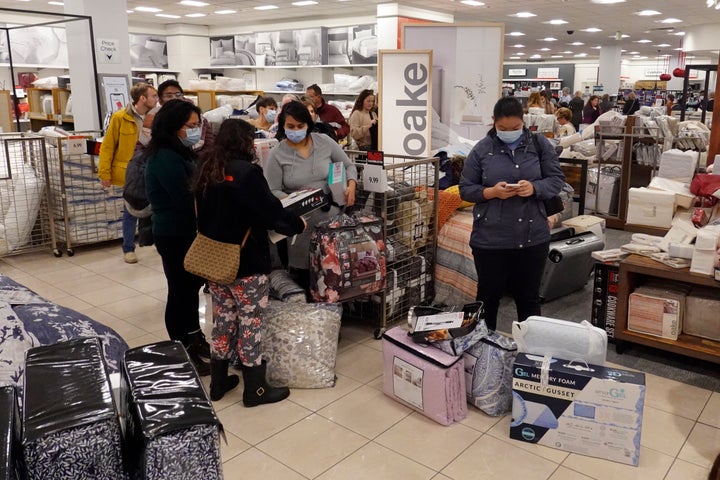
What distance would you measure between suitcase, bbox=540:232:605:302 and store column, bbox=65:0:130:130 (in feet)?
17.5

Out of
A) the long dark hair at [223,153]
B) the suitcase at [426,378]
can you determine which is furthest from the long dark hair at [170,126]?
the suitcase at [426,378]

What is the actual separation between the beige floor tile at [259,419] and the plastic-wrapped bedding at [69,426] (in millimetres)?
1855

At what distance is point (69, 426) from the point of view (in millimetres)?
907

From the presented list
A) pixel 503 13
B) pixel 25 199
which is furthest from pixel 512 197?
pixel 503 13

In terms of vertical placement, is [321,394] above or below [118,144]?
below

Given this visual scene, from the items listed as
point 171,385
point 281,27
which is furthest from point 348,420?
point 281,27

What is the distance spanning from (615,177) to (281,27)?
7.76 meters

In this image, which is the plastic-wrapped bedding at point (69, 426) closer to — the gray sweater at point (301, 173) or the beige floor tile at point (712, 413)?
the gray sweater at point (301, 173)

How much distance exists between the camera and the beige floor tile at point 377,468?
2.54 m

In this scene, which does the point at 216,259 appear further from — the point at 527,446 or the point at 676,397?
the point at 676,397

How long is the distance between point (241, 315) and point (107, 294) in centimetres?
228

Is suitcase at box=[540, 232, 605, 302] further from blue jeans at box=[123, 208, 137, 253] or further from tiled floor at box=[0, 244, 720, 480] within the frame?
blue jeans at box=[123, 208, 137, 253]

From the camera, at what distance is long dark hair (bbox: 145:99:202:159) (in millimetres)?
3004

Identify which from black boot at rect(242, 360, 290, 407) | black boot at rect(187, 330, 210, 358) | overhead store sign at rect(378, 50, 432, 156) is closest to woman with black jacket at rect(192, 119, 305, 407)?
black boot at rect(242, 360, 290, 407)
